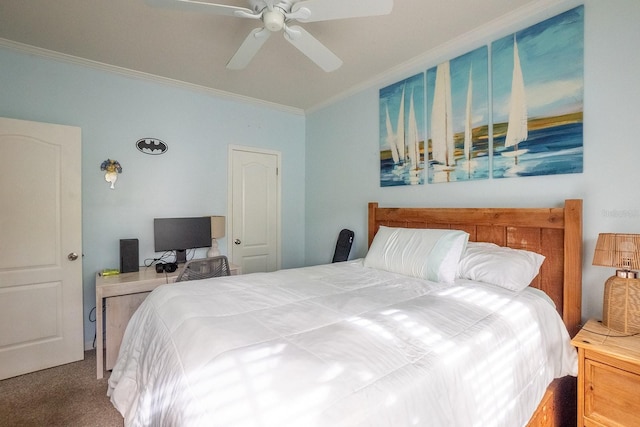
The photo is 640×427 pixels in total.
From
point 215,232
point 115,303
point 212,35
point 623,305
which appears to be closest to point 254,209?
point 215,232

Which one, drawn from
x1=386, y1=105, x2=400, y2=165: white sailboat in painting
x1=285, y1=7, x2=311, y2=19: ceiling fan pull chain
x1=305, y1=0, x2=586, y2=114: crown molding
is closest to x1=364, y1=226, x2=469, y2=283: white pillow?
x1=386, y1=105, x2=400, y2=165: white sailboat in painting

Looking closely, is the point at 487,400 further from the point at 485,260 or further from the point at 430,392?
the point at 485,260

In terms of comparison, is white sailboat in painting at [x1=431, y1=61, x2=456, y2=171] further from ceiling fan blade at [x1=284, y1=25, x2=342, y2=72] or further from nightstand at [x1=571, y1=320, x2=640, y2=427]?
nightstand at [x1=571, y1=320, x2=640, y2=427]

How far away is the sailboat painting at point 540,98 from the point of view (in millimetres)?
1793

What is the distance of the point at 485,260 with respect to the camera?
6.10 feet

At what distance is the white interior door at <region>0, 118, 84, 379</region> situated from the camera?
7.51 ft

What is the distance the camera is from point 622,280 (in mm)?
1452

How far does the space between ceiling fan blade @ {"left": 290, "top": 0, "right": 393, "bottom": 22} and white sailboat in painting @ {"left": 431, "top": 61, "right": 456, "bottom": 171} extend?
1.18 metres

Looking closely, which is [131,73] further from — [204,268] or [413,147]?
[413,147]

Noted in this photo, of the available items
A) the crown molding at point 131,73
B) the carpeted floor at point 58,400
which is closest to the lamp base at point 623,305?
the carpeted floor at point 58,400

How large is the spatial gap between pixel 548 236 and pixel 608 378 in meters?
0.82

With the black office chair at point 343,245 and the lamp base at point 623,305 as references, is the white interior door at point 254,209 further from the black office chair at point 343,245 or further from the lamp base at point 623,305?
the lamp base at point 623,305

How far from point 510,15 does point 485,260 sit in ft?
5.61

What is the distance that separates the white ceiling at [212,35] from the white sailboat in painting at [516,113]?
0.40 meters
